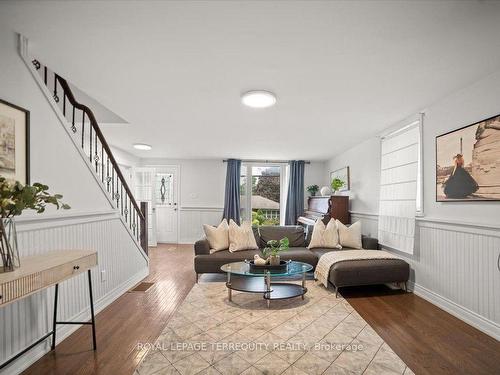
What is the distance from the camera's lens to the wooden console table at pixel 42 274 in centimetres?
146

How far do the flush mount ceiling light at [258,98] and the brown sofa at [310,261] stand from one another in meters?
2.15

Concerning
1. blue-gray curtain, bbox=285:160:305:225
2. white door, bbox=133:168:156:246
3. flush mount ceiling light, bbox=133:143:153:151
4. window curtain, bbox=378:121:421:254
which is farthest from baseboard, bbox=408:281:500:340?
white door, bbox=133:168:156:246

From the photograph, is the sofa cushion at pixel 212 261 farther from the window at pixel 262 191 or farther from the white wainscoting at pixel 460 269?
the window at pixel 262 191

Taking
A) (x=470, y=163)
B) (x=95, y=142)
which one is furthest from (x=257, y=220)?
(x=470, y=163)

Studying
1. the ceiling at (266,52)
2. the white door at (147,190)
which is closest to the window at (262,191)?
the white door at (147,190)

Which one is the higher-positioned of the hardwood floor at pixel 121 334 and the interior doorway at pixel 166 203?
the interior doorway at pixel 166 203

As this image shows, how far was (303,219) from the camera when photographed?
6.71 metres

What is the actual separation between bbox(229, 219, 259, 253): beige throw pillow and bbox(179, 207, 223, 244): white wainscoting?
3.25m

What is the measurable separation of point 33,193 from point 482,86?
12.5 ft

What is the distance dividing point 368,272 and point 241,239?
1.86m

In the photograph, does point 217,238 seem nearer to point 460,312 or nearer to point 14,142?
point 14,142

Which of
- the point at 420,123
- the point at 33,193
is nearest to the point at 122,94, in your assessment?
the point at 33,193

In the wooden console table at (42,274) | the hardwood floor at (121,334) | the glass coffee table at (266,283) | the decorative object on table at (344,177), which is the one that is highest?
the decorative object on table at (344,177)

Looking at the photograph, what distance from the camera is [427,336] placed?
249 cm
